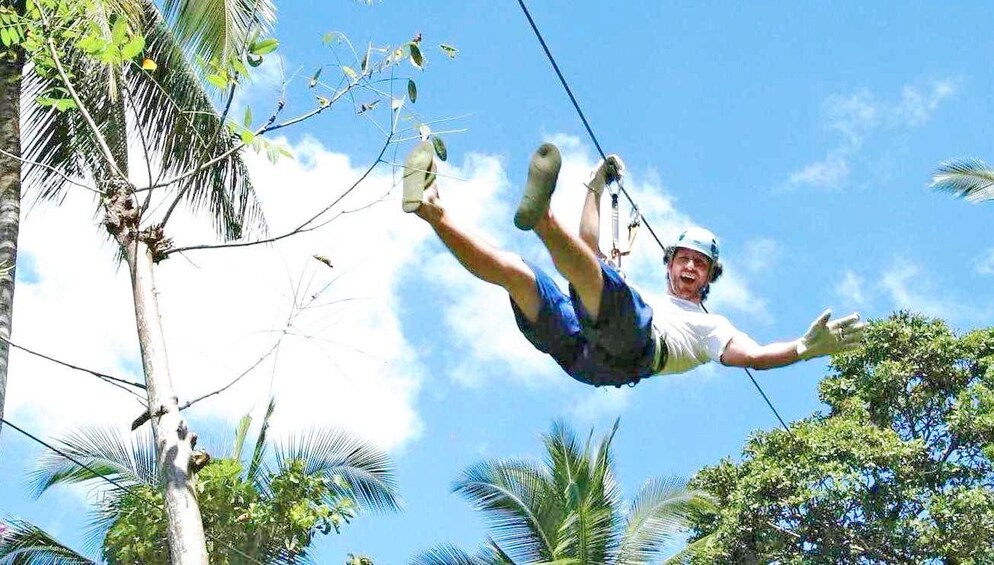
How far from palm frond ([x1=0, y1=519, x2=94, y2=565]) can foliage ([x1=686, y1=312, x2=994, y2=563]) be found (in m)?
5.81

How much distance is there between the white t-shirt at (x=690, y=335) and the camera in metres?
5.04

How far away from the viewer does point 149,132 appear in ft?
33.9

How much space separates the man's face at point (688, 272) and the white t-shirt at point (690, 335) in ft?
0.40

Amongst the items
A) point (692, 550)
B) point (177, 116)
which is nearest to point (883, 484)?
point (692, 550)

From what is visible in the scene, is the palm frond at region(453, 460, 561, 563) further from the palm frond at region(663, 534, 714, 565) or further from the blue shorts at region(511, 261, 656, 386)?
the blue shorts at region(511, 261, 656, 386)

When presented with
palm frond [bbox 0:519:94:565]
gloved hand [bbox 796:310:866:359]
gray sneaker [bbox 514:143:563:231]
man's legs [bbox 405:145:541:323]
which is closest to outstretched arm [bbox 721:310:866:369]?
gloved hand [bbox 796:310:866:359]

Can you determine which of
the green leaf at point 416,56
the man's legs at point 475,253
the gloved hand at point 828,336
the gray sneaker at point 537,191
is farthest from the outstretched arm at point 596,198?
the green leaf at point 416,56

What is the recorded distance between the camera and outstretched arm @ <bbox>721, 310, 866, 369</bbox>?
471 centimetres

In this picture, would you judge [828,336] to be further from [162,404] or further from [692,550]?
[692,550]

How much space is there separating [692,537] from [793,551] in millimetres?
1130

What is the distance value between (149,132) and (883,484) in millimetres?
7448

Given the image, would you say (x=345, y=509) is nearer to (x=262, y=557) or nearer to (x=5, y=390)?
(x=262, y=557)

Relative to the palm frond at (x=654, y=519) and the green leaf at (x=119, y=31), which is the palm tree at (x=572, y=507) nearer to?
the palm frond at (x=654, y=519)

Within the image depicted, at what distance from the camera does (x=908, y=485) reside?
13352 mm
